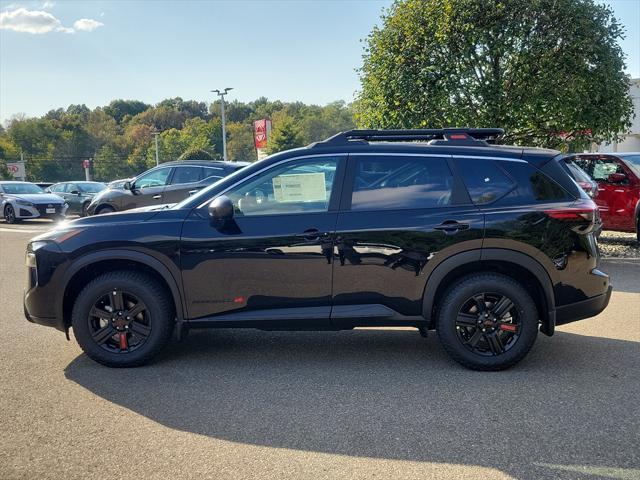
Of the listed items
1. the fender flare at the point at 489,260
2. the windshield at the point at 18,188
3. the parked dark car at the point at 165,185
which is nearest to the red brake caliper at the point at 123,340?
the fender flare at the point at 489,260

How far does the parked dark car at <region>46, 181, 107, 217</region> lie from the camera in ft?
72.7

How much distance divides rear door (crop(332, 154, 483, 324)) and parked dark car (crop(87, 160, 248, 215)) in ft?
29.4

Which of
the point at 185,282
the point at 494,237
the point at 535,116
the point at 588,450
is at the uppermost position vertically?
the point at 535,116

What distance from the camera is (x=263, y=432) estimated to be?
11.7 feet

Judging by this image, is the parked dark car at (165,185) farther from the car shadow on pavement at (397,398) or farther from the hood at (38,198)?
the car shadow on pavement at (397,398)

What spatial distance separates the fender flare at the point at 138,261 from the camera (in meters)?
4.59

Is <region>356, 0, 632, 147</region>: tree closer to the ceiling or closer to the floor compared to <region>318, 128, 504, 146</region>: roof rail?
closer to the ceiling

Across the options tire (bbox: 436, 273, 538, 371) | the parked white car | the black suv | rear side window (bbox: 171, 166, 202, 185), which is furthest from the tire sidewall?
tire (bbox: 436, 273, 538, 371)

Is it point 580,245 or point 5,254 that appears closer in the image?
point 580,245

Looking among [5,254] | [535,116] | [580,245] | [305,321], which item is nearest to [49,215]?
[5,254]

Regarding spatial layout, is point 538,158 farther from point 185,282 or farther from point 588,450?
point 185,282

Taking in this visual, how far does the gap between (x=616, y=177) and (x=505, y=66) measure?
2975mm

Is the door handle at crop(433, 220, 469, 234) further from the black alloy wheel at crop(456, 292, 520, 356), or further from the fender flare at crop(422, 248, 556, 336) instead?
the black alloy wheel at crop(456, 292, 520, 356)

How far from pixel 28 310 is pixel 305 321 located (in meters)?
2.30
